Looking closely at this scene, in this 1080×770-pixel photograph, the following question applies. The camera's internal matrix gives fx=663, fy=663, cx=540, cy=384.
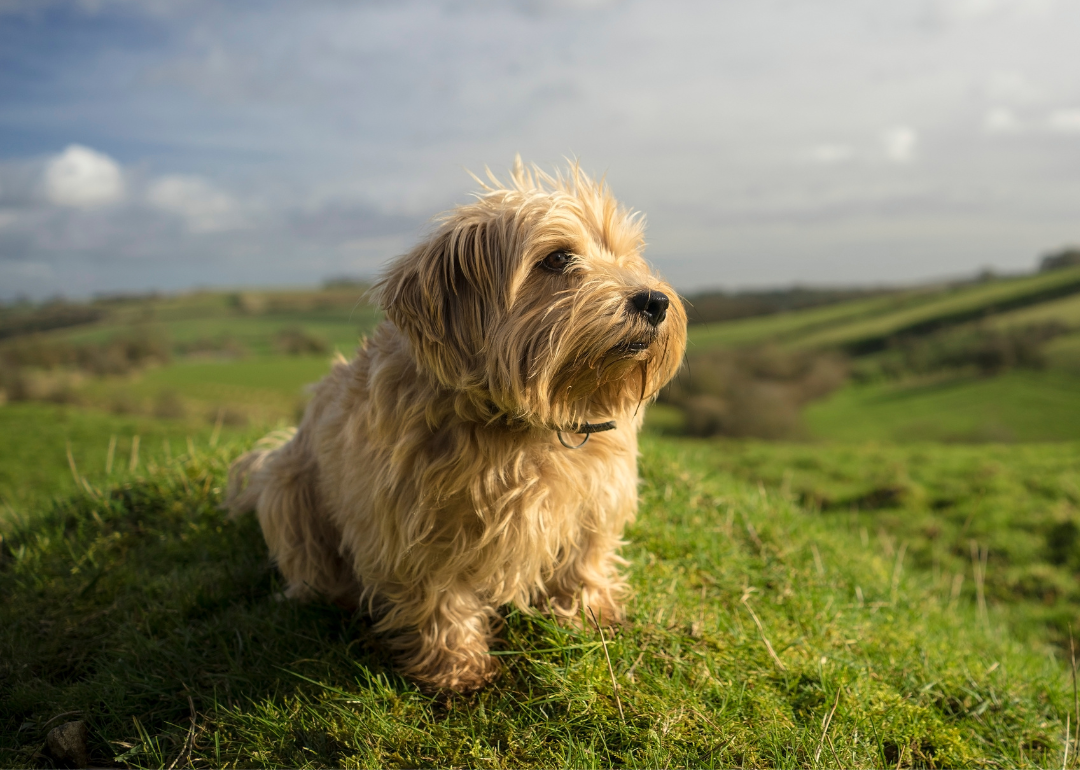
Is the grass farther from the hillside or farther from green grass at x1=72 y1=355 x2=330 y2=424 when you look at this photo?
the hillside

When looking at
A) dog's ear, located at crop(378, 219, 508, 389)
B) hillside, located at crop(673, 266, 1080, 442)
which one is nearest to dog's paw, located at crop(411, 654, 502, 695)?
dog's ear, located at crop(378, 219, 508, 389)

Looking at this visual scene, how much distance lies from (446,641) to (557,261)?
6.48 ft

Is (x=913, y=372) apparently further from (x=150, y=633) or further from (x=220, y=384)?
(x=150, y=633)

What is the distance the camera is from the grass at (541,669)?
10.0 feet

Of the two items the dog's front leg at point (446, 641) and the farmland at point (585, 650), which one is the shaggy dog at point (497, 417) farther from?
the farmland at point (585, 650)

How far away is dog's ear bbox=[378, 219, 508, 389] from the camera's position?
2947 mm

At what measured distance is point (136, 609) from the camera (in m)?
4.06

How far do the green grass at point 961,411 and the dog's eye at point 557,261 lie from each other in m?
27.3

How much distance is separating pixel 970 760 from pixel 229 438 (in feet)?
20.6

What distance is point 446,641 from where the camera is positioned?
3363 mm

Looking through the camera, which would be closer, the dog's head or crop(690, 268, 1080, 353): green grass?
the dog's head

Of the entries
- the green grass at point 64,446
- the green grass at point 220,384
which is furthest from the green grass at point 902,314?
the green grass at point 64,446

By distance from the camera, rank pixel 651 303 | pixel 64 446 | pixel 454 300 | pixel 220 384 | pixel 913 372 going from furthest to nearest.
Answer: pixel 913 372 < pixel 220 384 < pixel 64 446 < pixel 454 300 < pixel 651 303

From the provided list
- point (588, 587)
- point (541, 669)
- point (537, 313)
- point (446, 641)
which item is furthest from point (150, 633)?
point (537, 313)
